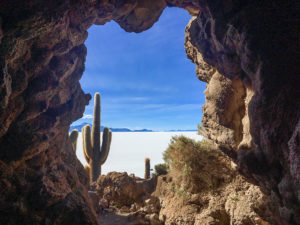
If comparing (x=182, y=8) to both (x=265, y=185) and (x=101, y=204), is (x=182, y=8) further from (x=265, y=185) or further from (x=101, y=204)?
(x=101, y=204)

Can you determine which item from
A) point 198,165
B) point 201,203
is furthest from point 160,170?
point 201,203

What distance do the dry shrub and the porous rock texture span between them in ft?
5.76

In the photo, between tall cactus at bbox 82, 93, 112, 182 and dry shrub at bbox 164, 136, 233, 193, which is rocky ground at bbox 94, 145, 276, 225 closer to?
dry shrub at bbox 164, 136, 233, 193

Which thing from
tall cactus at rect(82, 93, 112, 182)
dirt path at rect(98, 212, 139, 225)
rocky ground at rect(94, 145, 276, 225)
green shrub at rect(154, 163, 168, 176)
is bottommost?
dirt path at rect(98, 212, 139, 225)

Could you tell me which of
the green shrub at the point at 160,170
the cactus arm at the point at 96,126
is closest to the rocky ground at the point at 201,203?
the green shrub at the point at 160,170

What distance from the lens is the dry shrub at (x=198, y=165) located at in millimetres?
6457

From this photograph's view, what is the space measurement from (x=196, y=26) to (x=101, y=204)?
923 centimetres

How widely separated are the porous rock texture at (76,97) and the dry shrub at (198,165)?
A: 5.76ft

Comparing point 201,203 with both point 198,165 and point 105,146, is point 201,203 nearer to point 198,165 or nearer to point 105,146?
point 198,165

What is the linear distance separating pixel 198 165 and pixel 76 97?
5346 millimetres

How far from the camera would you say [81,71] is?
638 cm

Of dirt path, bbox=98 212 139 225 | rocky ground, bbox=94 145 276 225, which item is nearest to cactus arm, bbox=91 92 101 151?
rocky ground, bbox=94 145 276 225

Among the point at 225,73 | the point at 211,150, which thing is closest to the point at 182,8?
the point at 225,73

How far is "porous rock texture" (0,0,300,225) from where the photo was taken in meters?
2.90
